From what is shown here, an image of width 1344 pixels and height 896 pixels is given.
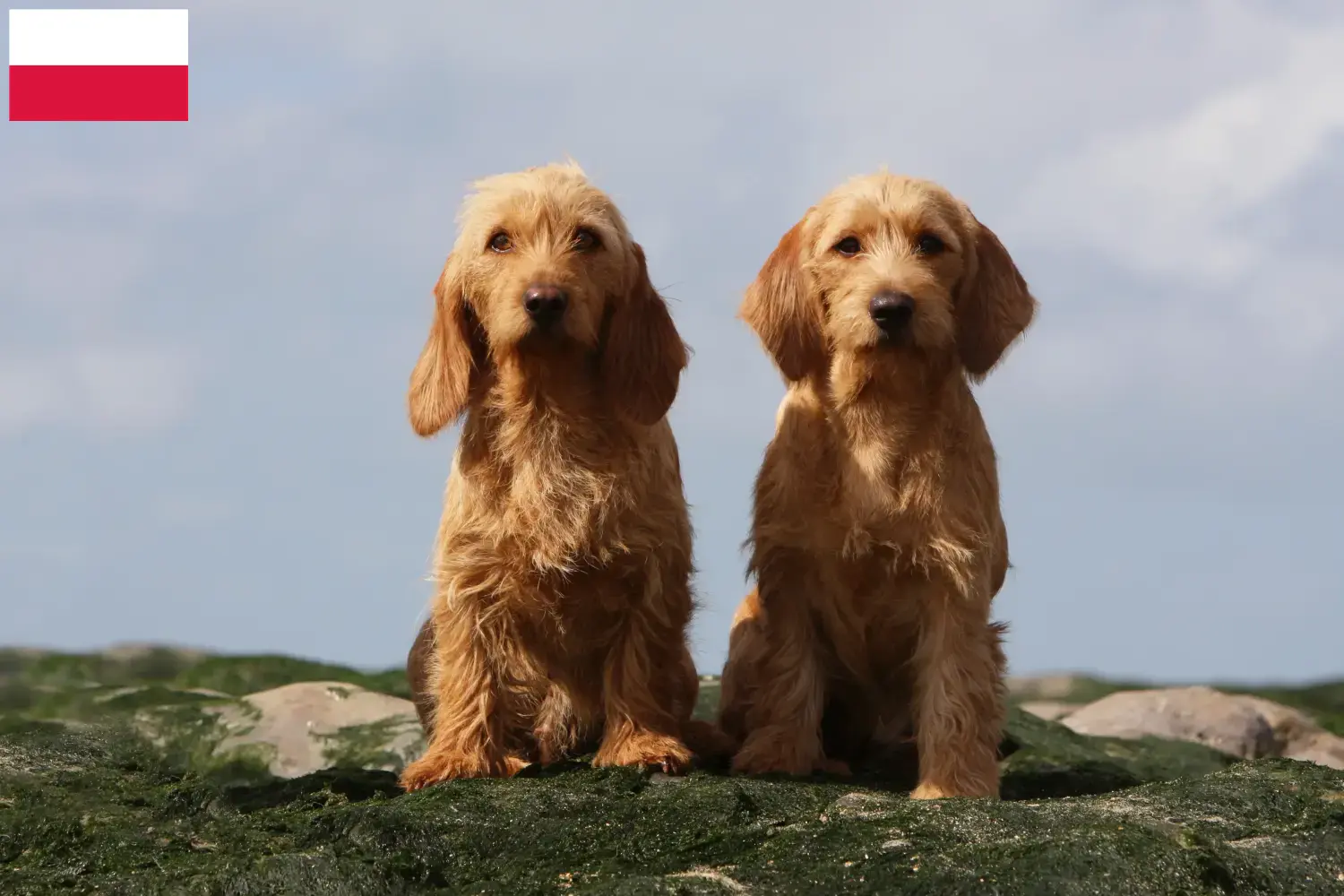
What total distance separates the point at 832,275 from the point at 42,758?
4.17 meters

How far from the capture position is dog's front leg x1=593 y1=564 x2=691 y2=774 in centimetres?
662

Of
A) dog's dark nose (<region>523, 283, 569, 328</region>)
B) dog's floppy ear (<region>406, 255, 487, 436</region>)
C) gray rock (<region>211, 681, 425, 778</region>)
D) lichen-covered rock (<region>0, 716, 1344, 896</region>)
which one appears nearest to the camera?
lichen-covered rock (<region>0, 716, 1344, 896</region>)

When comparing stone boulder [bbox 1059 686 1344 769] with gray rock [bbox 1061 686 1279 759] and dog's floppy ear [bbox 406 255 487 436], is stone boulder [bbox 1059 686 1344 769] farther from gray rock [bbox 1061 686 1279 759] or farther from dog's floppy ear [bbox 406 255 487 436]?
dog's floppy ear [bbox 406 255 487 436]

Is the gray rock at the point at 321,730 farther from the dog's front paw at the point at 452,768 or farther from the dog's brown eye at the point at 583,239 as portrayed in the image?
the dog's brown eye at the point at 583,239

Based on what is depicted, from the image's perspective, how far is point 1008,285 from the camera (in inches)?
265

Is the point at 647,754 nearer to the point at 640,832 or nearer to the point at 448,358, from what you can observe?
the point at 640,832

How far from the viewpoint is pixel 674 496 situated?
267 inches

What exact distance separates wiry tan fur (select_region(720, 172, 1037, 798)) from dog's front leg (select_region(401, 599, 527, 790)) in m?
1.04

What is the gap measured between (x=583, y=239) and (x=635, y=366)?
57 cm

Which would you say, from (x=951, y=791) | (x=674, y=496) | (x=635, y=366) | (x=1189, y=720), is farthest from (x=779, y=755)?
(x=1189, y=720)

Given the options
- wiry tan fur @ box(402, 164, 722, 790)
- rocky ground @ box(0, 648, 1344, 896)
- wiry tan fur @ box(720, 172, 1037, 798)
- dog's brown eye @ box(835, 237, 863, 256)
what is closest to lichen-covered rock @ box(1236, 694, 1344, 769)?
rocky ground @ box(0, 648, 1344, 896)

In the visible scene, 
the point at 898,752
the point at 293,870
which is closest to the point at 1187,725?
the point at 898,752

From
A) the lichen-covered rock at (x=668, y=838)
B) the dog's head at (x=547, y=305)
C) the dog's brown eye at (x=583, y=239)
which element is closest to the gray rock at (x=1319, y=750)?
the lichen-covered rock at (x=668, y=838)

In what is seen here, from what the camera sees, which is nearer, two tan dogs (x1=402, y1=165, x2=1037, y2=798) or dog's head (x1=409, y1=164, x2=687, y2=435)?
dog's head (x1=409, y1=164, x2=687, y2=435)
